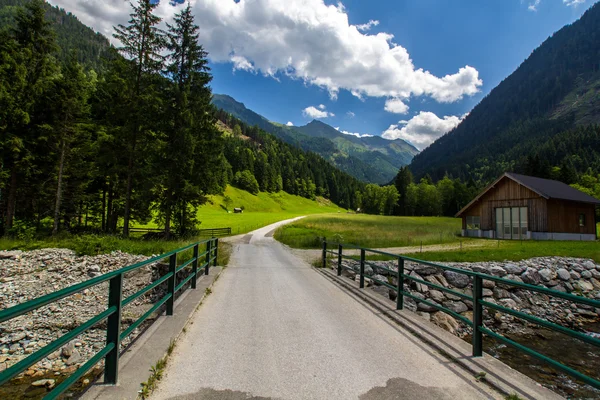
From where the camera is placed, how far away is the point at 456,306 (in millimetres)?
12234

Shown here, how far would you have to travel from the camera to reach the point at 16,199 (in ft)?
73.8

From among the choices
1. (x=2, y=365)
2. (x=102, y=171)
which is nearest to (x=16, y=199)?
(x=102, y=171)

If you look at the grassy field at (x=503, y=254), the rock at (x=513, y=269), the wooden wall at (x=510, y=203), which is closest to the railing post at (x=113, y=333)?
the grassy field at (x=503, y=254)

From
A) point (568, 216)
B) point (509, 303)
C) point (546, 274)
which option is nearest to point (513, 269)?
point (546, 274)

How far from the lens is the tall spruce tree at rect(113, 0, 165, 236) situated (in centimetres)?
2139

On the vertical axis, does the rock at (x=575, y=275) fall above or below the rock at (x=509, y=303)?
above

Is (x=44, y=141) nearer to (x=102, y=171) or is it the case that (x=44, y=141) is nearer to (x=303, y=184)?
(x=102, y=171)

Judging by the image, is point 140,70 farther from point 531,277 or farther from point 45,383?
point 531,277

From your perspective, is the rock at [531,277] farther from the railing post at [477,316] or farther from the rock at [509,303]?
the railing post at [477,316]

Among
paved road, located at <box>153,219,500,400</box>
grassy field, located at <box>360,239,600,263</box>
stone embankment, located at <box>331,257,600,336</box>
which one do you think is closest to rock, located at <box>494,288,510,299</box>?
stone embankment, located at <box>331,257,600,336</box>

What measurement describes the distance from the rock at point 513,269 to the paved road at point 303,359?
1265 centimetres

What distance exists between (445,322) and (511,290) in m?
7.41

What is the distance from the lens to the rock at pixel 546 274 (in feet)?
52.7

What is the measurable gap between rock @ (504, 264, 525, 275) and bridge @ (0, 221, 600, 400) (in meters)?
12.4
